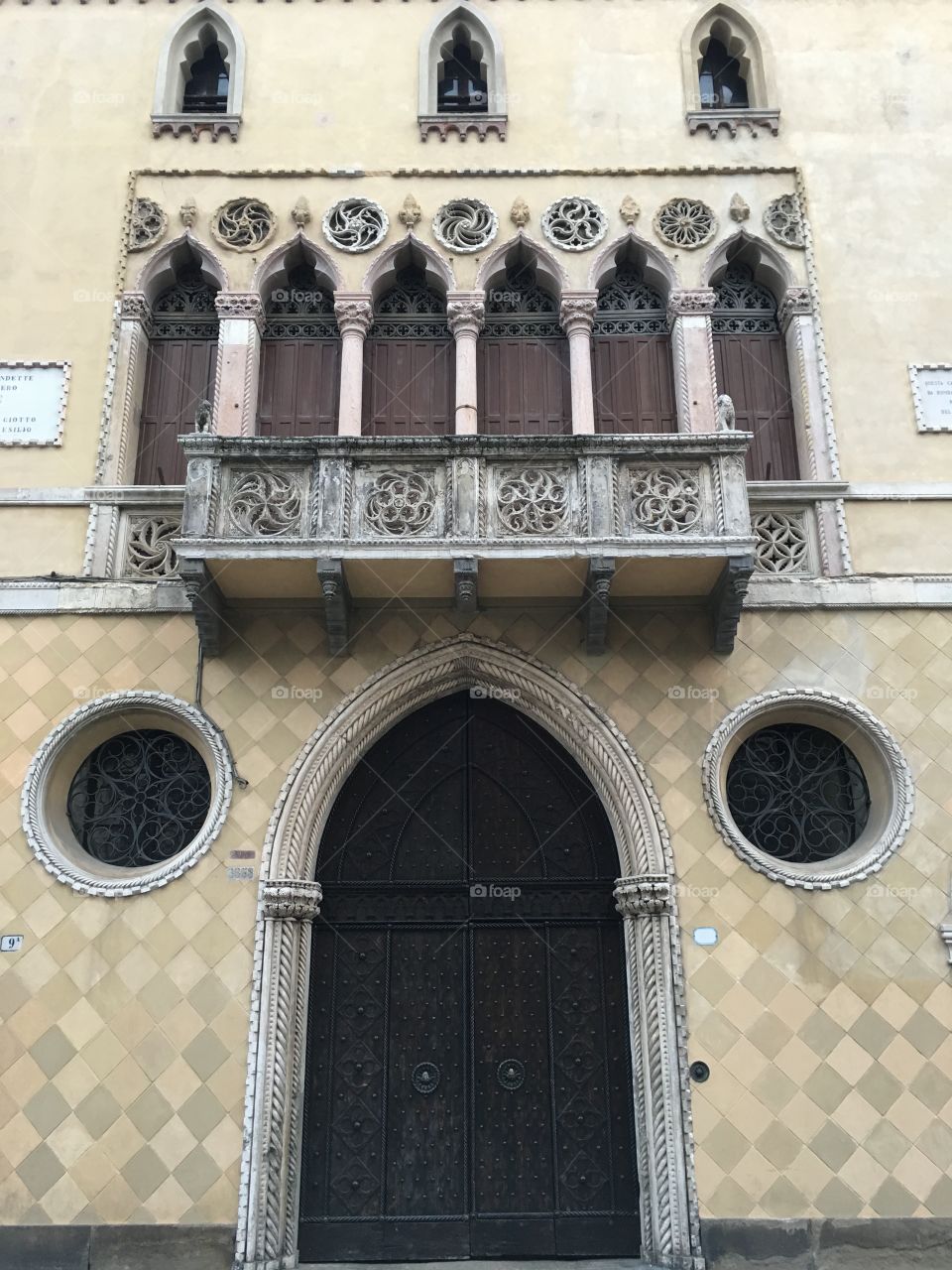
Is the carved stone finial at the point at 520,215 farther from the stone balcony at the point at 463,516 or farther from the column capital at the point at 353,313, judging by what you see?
the stone balcony at the point at 463,516

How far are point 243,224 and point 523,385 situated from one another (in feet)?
12.1

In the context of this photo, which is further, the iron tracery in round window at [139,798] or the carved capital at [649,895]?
the iron tracery in round window at [139,798]

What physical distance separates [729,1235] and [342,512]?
712 centimetres

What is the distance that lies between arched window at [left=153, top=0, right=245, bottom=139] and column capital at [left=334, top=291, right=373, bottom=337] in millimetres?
2686

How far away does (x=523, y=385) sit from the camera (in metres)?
12.2

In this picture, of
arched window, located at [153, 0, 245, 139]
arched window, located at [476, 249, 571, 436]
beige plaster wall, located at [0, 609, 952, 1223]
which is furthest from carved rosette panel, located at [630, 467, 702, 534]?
arched window, located at [153, 0, 245, 139]

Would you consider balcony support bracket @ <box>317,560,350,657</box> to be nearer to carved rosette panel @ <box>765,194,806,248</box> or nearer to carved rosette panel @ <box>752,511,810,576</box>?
carved rosette panel @ <box>752,511,810,576</box>

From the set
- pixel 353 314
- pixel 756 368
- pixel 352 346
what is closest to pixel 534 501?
pixel 352 346

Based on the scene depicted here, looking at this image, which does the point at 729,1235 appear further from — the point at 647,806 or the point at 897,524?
the point at 897,524

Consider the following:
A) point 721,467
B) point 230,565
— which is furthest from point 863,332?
point 230,565

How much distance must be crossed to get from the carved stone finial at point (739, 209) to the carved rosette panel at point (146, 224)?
6.47 metres

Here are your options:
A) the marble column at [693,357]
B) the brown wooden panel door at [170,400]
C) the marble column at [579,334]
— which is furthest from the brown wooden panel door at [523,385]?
the brown wooden panel door at [170,400]

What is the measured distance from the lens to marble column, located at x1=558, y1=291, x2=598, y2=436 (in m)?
11.8

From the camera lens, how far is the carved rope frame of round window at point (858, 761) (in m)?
10.1
